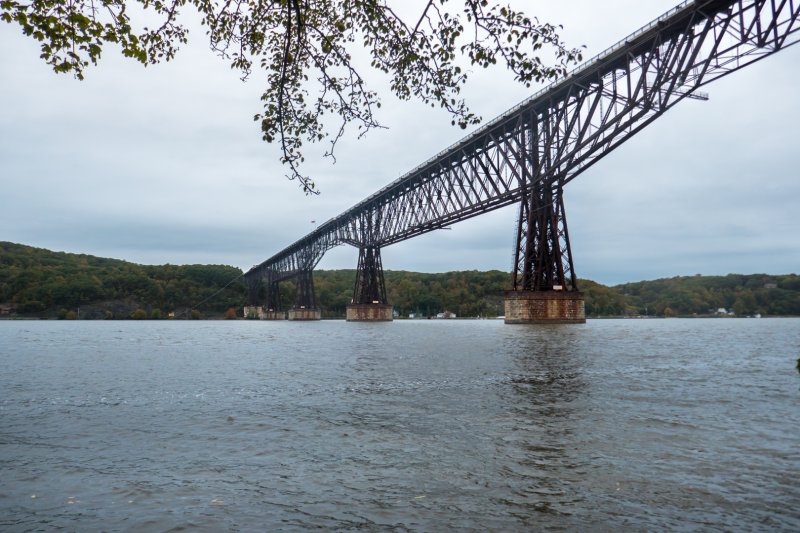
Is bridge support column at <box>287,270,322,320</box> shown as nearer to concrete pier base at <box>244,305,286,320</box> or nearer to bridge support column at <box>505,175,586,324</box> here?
concrete pier base at <box>244,305,286,320</box>

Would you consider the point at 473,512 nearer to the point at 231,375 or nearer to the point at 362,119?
the point at 362,119

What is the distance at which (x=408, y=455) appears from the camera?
704 centimetres

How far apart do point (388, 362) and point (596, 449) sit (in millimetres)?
14212

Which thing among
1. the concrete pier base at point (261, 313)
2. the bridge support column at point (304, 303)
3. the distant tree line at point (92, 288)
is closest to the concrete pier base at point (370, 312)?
the bridge support column at point (304, 303)

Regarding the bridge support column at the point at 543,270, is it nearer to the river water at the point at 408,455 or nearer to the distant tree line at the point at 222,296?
the river water at the point at 408,455

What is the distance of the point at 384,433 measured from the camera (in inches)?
332

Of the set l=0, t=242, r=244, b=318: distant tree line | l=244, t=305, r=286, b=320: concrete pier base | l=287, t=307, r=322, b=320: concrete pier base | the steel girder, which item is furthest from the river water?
l=0, t=242, r=244, b=318: distant tree line

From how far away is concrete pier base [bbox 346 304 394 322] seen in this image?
102m

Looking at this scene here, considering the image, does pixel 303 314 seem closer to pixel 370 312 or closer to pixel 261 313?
pixel 370 312

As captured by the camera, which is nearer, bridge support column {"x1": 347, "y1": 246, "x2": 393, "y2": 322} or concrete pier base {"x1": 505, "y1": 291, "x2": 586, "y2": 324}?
concrete pier base {"x1": 505, "y1": 291, "x2": 586, "y2": 324}

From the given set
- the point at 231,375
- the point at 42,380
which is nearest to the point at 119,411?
the point at 231,375

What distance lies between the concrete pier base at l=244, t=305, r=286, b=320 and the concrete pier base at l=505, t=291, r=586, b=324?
421 feet

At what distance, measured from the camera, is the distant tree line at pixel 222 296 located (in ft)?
518

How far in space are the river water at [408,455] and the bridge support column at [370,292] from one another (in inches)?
3296
